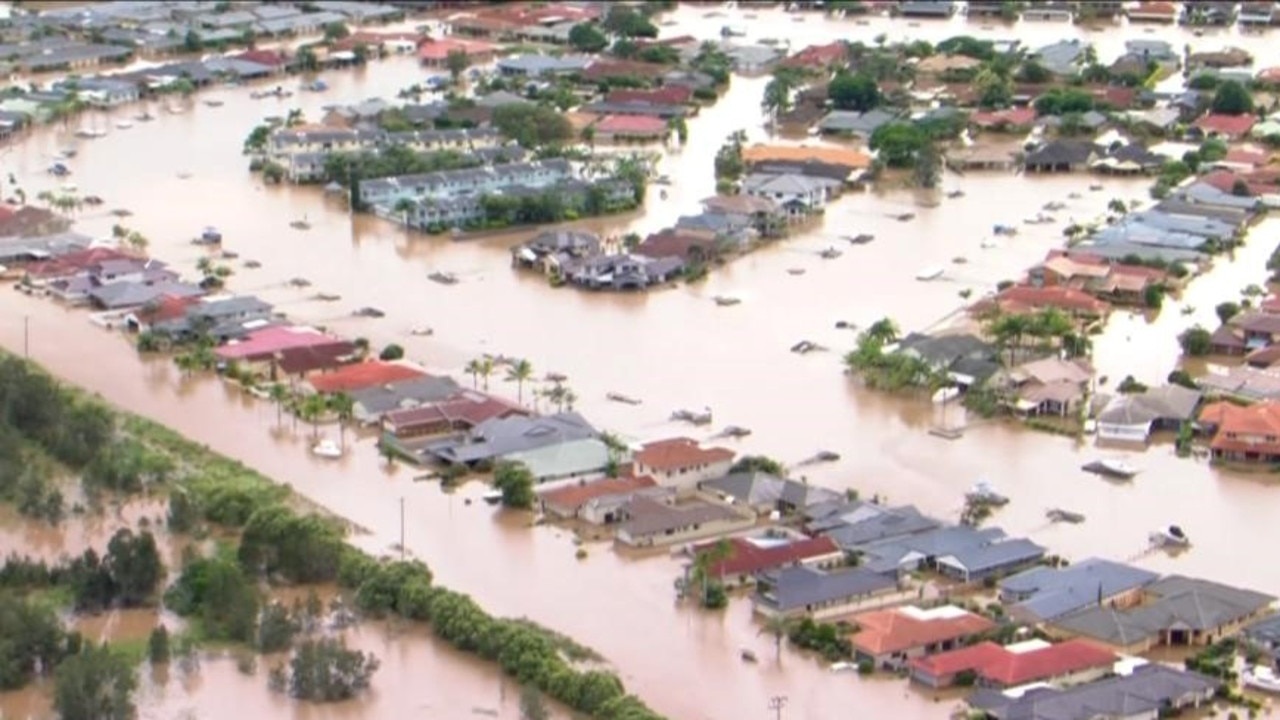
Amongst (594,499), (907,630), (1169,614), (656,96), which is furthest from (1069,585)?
(656,96)

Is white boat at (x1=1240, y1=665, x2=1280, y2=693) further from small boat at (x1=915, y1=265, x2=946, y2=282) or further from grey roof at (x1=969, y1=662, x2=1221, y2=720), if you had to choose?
small boat at (x1=915, y1=265, x2=946, y2=282)

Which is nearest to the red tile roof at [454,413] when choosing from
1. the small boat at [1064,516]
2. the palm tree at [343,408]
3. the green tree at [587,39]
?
the palm tree at [343,408]

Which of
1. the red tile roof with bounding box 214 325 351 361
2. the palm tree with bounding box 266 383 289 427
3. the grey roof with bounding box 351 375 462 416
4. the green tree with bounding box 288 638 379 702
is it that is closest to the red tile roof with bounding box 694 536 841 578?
the green tree with bounding box 288 638 379 702

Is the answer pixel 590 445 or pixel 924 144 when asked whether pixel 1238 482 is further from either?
pixel 924 144

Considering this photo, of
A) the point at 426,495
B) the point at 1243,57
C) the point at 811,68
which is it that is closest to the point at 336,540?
the point at 426,495

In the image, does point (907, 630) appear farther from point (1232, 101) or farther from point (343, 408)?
point (1232, 101)

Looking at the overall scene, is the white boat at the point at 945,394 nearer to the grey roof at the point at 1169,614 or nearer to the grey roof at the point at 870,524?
the grey roof at the point at 870,524
